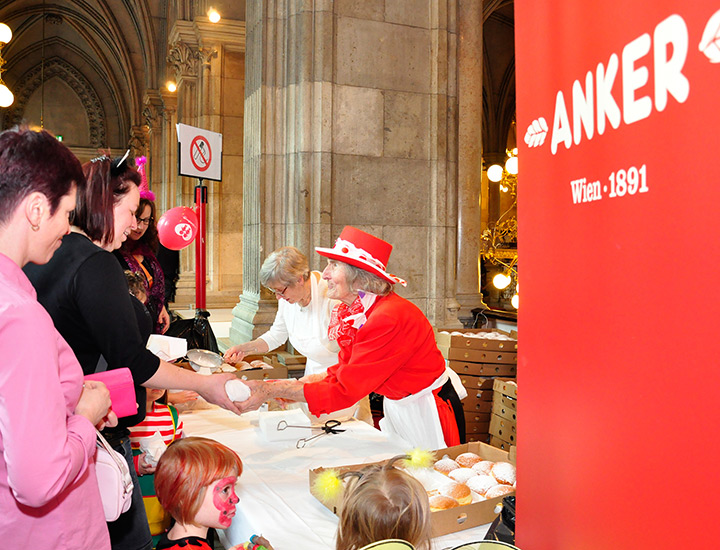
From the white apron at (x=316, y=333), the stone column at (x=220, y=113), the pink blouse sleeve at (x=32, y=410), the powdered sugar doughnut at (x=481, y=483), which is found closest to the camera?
the pink blouse sleeve at (x=32, y=410)

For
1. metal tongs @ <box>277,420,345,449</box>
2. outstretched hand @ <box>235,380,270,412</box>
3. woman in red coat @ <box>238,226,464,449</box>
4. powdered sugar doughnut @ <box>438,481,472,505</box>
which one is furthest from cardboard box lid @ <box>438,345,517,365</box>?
powdered sugar doughnut @ <box>438,481,472,505</box>

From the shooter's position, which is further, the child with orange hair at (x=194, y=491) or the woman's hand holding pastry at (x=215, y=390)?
the woman's hand holding pastry at (x=215, y=390)

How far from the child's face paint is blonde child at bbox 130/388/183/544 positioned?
0.49 m

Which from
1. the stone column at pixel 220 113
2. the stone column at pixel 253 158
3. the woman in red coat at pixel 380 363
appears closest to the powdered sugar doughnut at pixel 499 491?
the woman in red coat at pixel 380 363

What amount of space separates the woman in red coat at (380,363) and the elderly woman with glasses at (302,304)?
0.82 meters

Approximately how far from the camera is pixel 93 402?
5.02ft

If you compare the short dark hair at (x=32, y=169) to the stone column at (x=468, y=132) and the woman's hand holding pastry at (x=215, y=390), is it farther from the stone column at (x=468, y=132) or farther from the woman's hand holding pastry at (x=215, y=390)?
the stone column at (x=468, y=132)

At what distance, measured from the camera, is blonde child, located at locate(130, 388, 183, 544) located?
2.43m

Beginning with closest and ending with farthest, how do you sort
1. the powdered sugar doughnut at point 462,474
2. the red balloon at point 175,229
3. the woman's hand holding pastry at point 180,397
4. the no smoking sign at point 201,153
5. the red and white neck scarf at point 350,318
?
the powdered sugar doughnut at point 462,474, the red and white neck scarf at point 350,318, the woman's hand holding pastry at point 180,397, the red balloon at point 175,229, the no smoking sign at point 201,153

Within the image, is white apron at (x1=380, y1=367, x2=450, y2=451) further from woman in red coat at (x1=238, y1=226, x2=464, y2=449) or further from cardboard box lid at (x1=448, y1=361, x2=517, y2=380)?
cardboard box lid at (x1=448, y1=361, x2=517, y2=380)

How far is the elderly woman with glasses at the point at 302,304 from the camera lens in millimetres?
4074

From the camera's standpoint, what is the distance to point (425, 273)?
6.62m

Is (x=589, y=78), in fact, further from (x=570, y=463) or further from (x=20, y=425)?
(x=20, y=425)

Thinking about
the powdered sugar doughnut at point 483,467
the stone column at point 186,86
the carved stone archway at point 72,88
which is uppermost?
the carved stone archway at point 72,88
